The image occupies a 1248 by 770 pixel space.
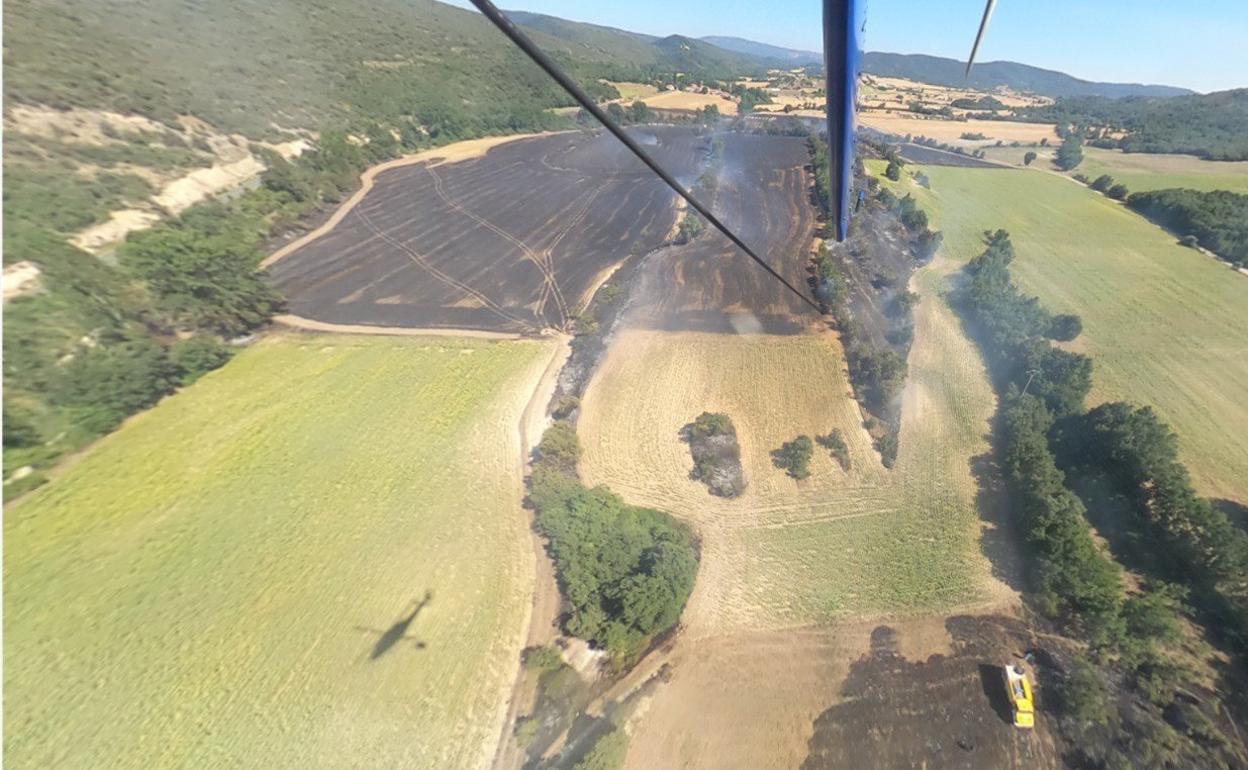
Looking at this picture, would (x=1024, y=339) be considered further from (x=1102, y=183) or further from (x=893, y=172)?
(x=1102, y=183)

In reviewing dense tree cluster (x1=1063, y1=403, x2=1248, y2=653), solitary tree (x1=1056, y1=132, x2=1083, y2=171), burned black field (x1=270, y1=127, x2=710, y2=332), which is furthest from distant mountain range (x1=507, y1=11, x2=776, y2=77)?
dense tree cluster (x1=1063, y1=403, x2=1248, y2=653)

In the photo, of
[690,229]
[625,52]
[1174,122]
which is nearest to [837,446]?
[690,229]

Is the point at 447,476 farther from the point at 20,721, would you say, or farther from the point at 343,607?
the point at 20,721

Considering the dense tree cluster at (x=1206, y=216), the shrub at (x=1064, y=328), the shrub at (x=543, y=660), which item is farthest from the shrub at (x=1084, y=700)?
the dense tree cluster at (x=1206, y=216)

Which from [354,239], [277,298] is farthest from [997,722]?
[354,239]

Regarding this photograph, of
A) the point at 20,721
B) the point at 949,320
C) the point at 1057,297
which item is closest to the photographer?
the point at 20,721
